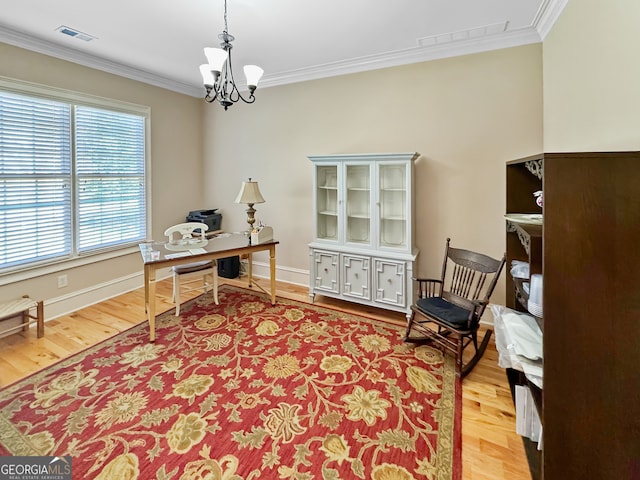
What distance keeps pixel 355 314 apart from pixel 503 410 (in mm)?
1662

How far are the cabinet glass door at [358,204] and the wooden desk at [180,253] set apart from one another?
0.94 metres

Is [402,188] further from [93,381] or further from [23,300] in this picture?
[23,300]

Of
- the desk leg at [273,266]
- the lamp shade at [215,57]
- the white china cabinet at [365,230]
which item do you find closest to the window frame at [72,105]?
the desk leg at [273,266]

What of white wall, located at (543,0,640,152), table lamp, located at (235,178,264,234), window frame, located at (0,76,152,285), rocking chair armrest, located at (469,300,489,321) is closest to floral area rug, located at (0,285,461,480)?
rocking chair armrest, located at (469,300,489,321)

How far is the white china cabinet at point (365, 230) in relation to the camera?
327cm

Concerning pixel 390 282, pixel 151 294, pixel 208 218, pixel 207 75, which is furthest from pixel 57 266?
pixel 390 282

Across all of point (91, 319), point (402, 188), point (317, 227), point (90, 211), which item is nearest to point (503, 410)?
point (402, 188)

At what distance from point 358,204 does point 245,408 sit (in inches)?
93.1

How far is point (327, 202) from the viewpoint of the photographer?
3.88m

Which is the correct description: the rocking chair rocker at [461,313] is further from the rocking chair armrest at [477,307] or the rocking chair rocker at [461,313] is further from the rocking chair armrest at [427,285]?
the rocking chair armrest at [427,285]

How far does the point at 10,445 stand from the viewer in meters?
1.76

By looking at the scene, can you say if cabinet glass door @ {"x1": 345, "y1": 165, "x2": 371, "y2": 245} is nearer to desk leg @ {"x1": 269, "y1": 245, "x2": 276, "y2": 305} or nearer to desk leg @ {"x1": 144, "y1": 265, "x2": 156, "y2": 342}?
desk leg @ {"x1": 269, "y1": 245, "x2": 276, "y2": 305}

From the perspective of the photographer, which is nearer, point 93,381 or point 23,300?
point 93,381

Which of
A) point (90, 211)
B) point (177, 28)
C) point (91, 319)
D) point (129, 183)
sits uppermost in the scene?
point (177, 28)
